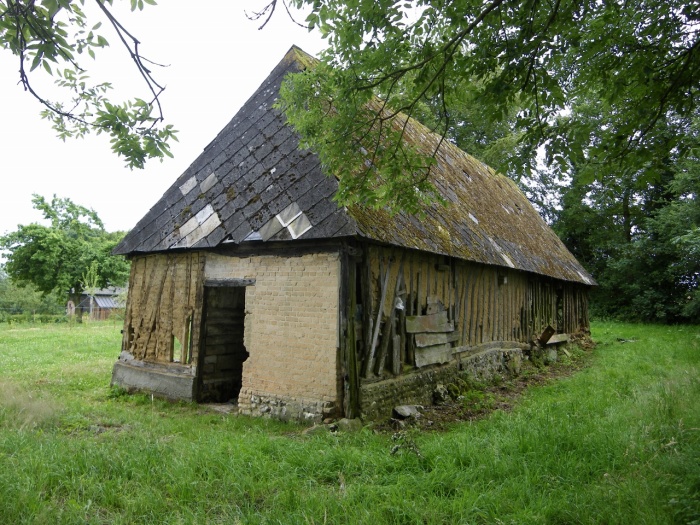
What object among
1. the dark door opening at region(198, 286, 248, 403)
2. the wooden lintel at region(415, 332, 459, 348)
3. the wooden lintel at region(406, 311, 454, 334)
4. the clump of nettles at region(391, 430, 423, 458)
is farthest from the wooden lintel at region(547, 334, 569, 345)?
the clump of nettles at region(391, 430, 423, 458)

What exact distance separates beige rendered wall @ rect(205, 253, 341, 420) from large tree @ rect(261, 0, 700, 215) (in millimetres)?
2204

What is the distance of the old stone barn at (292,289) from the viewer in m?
6.83

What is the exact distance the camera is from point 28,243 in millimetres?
32000

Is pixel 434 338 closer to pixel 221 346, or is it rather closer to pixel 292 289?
pixel 292 289

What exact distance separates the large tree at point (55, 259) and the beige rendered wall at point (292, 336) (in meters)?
27.4

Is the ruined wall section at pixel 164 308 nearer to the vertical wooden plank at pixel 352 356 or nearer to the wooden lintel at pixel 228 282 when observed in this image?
the wooden lintel at pixel 228 282

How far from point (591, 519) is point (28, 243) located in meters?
37.0

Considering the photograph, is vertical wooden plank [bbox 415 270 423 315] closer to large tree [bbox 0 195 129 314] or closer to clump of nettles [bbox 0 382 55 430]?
clump of nettles [bbox 0 382 55 430]

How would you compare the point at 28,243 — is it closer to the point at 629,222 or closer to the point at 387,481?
the point at 387,481

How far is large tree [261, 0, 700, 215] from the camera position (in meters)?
4.12

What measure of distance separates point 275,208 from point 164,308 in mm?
3044

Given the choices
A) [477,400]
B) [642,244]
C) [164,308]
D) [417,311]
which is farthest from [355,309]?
[642,244]

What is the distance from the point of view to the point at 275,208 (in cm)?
755

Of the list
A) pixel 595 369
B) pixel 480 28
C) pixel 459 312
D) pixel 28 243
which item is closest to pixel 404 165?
pixel 480 28
